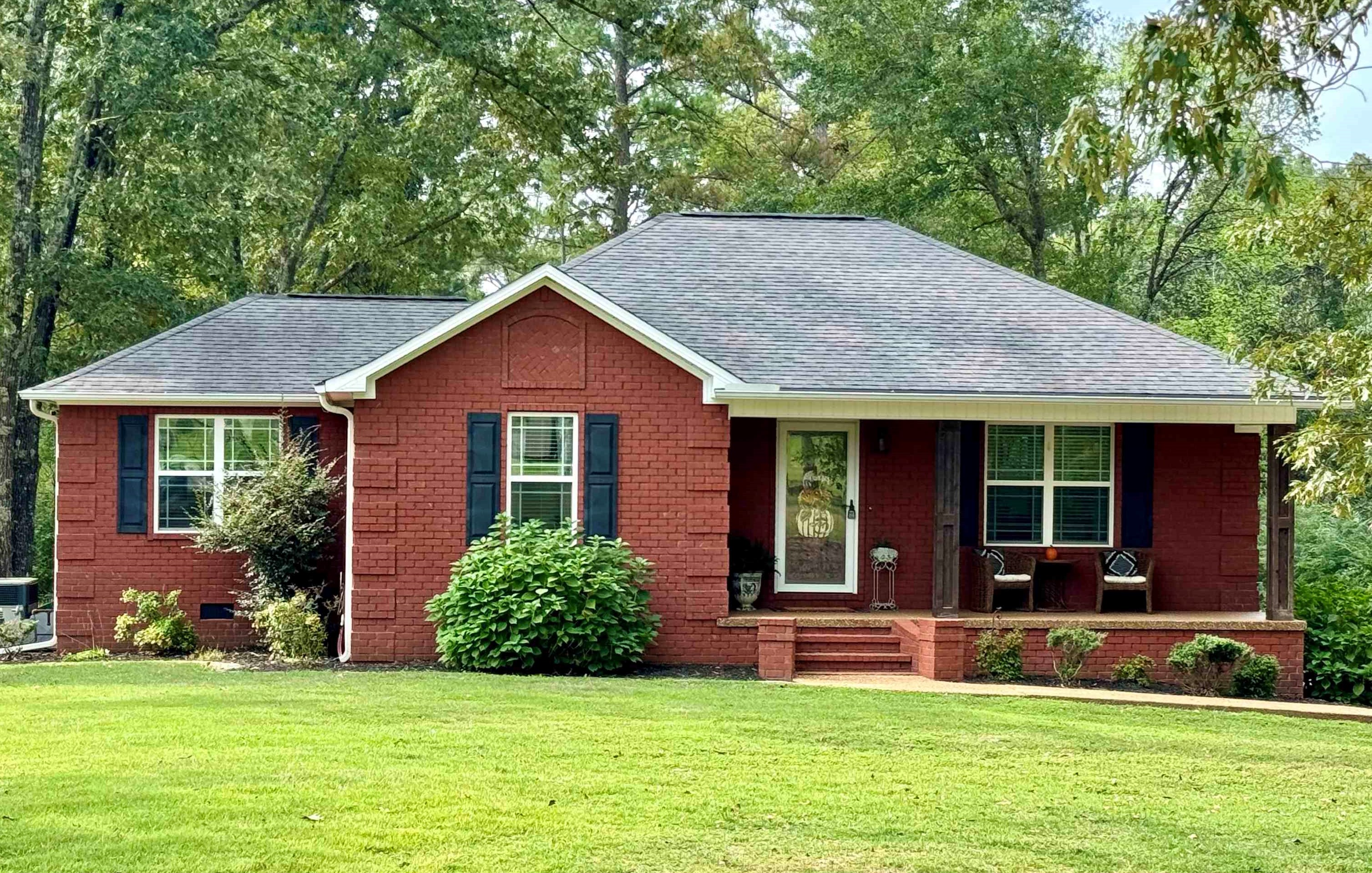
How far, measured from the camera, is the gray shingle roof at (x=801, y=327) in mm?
15211

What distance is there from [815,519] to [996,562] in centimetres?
197

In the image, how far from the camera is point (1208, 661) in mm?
14289

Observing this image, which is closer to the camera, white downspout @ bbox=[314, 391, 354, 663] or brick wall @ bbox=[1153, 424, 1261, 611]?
white downspout @ bbox=[314, 391, 354, 663]

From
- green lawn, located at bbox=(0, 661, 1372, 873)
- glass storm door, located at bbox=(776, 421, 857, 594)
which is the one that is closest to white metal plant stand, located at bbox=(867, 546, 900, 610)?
glass storm door, located at bbox=(776, 421, 857, 594)

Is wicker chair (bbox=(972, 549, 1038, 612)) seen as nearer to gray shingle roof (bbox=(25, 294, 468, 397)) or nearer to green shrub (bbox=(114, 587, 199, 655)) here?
gray shingle roof (bbox=(25, 294, 468, 397))

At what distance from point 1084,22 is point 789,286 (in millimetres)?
14613

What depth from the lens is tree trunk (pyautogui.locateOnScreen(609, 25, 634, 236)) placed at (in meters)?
32.1

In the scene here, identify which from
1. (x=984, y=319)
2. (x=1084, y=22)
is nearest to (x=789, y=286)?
(x=984, y=319)

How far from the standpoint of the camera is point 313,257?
29312 mm

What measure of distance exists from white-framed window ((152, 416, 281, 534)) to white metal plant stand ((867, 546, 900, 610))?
259 inches

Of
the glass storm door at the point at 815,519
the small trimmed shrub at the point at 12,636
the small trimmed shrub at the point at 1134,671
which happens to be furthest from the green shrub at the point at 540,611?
the small trimmed shrub at the point at 12,636

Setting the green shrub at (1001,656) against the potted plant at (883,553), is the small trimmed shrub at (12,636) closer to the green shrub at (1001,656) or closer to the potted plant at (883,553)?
the potted plant at (883,553)

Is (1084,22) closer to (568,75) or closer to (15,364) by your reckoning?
(568,75)

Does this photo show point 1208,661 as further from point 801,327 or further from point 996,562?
point 801,327
